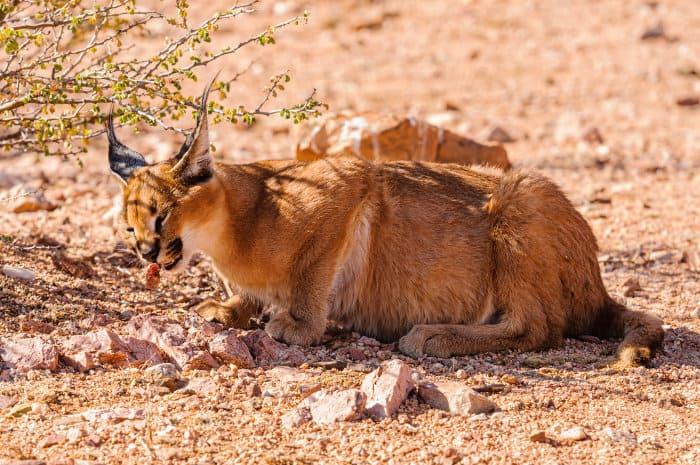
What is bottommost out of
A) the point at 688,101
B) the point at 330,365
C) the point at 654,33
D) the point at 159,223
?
the point at 330,365

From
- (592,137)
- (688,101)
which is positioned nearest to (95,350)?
(592,137)

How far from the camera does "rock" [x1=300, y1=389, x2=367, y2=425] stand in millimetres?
4547

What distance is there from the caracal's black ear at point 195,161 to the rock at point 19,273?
4.29 feet

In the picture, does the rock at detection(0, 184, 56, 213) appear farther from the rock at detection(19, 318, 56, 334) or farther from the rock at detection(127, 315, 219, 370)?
the rock at detection(127, 315, 219, 370)

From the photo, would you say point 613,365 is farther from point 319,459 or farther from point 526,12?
point 526,12

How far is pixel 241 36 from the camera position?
15.0m

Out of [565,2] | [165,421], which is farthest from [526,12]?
[165,421]

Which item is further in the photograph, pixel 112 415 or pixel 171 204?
pixel 171 204

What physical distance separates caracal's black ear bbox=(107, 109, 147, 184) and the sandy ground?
734 millimetres

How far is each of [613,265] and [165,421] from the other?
4373 millimetres

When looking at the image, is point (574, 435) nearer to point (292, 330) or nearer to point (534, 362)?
point (534, 362)

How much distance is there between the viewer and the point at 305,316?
5.95m

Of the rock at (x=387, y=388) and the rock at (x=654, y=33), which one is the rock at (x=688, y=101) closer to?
the rock at (x=654, y=33)

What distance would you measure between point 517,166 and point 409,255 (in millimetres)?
4393
